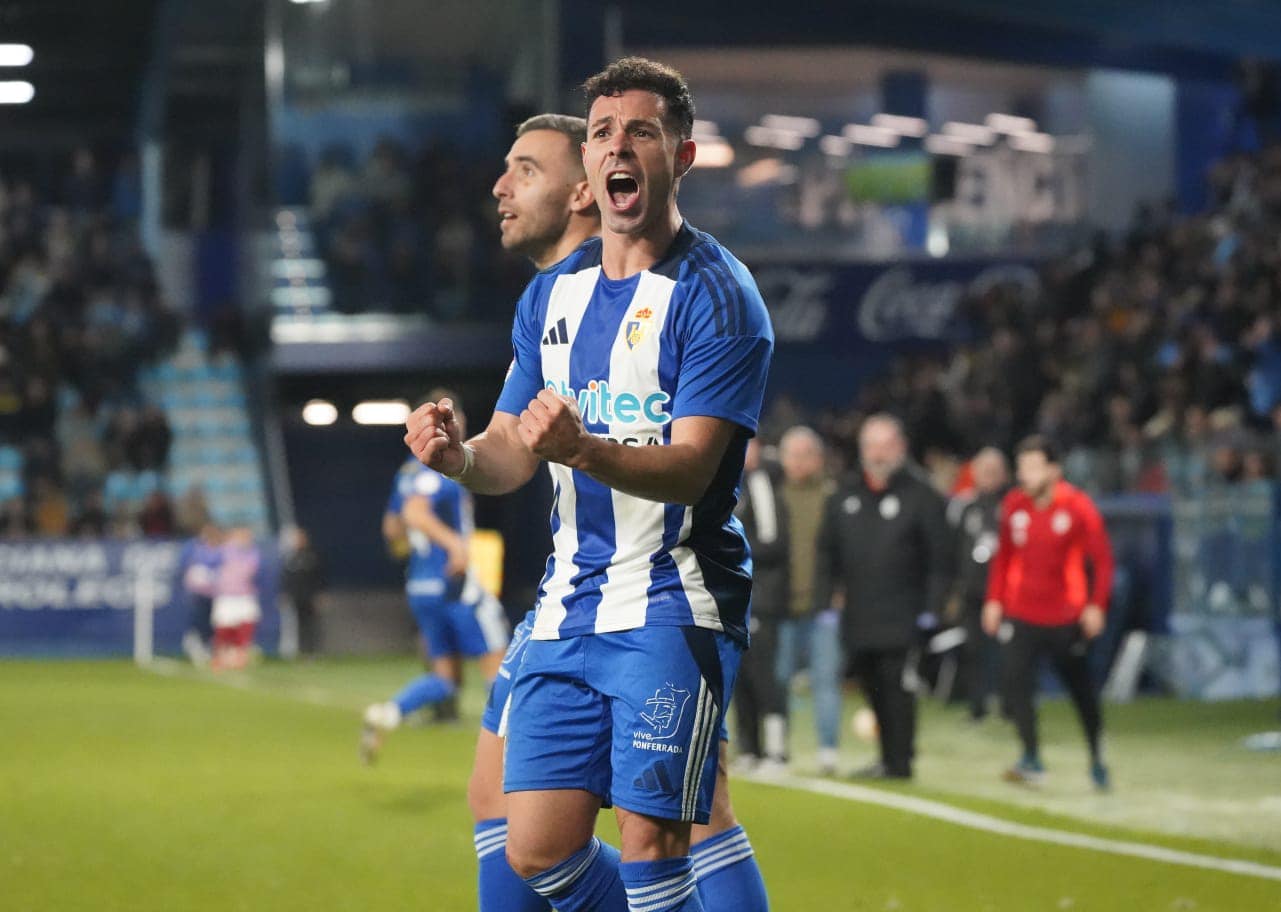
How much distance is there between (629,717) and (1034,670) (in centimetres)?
853

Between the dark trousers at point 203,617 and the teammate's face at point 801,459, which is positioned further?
the dark trousers at point 203,617

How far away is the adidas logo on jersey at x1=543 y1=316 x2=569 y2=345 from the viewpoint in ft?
16.2

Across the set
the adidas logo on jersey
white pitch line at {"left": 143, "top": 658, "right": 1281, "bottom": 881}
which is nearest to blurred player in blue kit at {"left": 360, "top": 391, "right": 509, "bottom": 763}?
white pitch line at {"left": 143, "top": 658, "right": 1281, "bottom": 881}

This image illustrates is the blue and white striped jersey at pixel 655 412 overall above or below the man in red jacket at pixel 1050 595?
above

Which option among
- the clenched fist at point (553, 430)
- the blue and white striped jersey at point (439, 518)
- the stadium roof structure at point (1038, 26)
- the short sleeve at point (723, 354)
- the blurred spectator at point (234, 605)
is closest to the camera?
the clenched fist at point (553, 430)

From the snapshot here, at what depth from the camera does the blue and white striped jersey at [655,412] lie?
15.3 feet

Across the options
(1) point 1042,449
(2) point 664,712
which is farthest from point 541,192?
(1) point 1042,449

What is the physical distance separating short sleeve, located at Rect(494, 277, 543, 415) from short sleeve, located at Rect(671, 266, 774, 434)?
572mm

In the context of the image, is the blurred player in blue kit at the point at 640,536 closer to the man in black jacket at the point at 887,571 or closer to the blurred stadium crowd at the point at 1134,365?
the man in black jacket at the point at 887,571


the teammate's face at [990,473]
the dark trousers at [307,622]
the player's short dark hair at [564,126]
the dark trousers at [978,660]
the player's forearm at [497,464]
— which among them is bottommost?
the dark trousers at [307,622]

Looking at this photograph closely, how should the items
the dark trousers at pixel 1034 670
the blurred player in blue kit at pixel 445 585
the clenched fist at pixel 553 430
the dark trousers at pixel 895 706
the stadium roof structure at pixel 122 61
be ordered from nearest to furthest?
the clenched fist at pixel 553 430 < the dark trousers at pixel 1034 670 < the dark trousers at pixel 895 706 < the blurred player in blue kit at pixel 445 585 < the stadium roof structure at pixel 122 61

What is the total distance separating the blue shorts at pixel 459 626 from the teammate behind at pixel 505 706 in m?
8.70

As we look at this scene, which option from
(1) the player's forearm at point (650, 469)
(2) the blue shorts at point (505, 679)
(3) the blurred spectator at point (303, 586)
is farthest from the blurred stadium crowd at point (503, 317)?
(1) the player's forearm at point (650, 469)

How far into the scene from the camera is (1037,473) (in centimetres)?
1301
